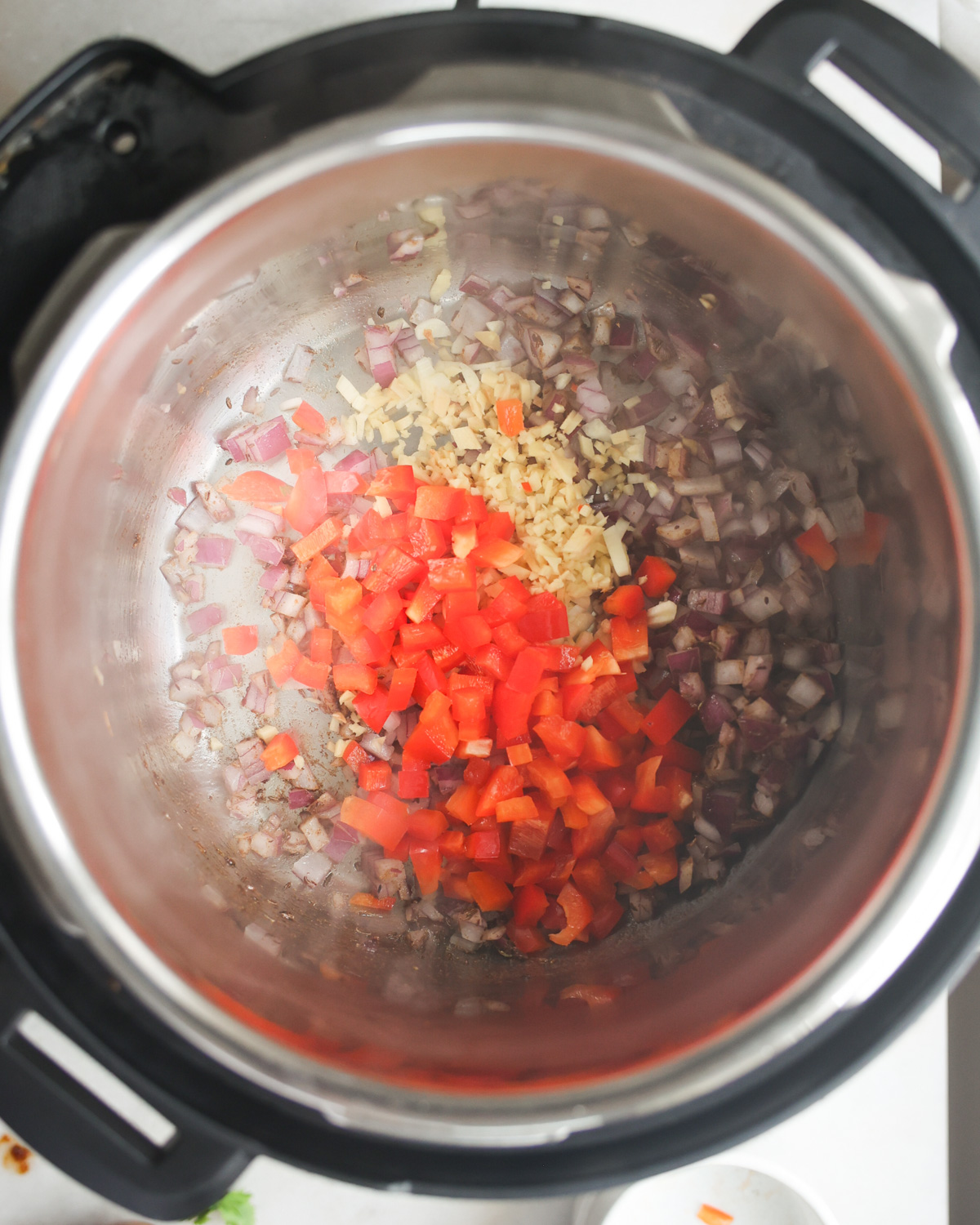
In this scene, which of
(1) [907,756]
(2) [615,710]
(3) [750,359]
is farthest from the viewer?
(2) [615,710]

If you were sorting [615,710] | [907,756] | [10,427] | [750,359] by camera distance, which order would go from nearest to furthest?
1. [10,427]
2. [907,756]
3. [750,359]
4. [615,710]

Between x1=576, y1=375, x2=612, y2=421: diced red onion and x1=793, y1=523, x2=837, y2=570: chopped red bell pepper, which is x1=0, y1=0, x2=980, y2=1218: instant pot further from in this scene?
x1=576, y1=375, x2=612, y2=421: diced red onion

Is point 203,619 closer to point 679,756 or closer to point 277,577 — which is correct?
point 277,577

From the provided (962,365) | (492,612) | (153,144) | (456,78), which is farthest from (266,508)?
(962,365)

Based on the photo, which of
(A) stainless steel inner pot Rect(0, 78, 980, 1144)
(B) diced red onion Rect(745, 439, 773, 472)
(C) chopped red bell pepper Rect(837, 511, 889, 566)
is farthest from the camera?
(B) diced red onion Rect(745, 439, 773, 472)

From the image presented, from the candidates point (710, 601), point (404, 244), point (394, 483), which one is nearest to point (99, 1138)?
point (394, 483)

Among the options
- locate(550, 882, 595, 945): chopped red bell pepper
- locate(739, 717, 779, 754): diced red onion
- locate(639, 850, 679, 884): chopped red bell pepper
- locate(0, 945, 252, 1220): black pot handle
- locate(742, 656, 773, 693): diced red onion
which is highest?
locate(742, 656, 773, 693): diced red onion

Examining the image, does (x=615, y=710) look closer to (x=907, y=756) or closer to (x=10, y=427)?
(x=907, y=756)

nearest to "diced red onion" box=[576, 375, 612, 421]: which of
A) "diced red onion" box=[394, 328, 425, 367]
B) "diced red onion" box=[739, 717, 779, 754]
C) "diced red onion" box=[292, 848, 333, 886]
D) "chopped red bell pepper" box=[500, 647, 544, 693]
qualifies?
"diced red onion" box=[394, 328, 425, 367]

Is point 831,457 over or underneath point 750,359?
underneath
